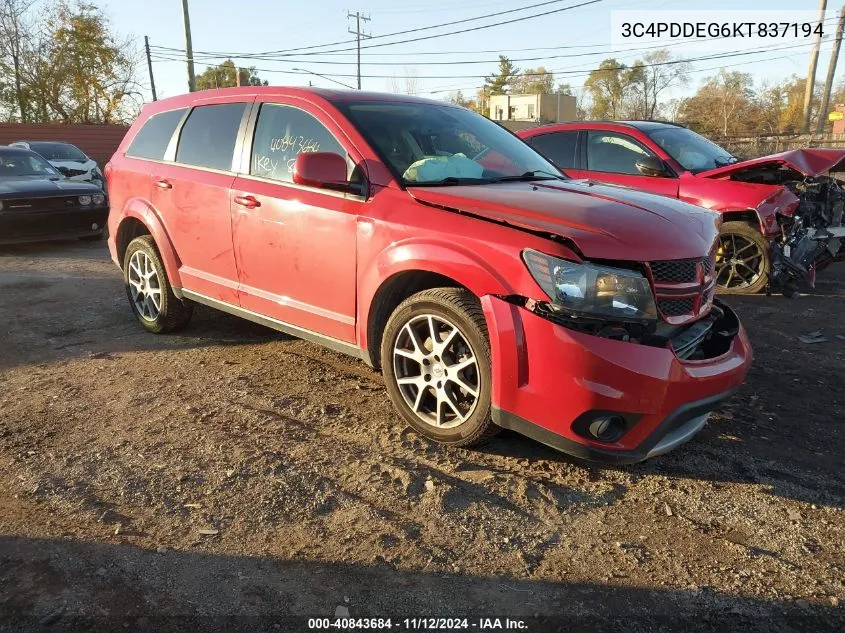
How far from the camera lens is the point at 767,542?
2.50 metres

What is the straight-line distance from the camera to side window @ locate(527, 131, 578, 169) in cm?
719

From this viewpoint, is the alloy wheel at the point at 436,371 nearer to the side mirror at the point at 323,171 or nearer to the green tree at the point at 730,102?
the side mirror at the point at 323,171

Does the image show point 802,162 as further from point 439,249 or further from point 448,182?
point 439,249

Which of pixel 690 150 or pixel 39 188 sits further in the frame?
pixel 39 188

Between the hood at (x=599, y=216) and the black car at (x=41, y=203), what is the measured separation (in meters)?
7.87

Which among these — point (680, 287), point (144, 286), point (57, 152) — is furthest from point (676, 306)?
point (57, 152)

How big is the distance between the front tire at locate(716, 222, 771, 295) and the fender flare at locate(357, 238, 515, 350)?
429 cm

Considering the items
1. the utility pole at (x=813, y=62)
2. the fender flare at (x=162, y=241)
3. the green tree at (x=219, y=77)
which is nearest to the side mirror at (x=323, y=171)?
the fender flare at (x=162, y=241)

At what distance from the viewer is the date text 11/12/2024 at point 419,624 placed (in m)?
2.05

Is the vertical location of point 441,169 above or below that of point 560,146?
below

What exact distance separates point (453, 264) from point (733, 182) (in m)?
4.69

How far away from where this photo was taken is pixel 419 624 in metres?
2.05

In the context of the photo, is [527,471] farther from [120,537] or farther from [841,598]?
[120,537]

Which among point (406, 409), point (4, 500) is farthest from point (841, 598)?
point (4, 500)
